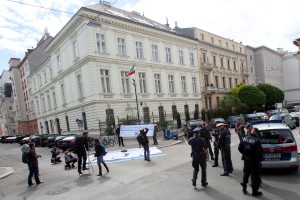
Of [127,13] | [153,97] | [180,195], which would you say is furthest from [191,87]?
[180,195]

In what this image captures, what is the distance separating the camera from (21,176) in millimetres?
12117

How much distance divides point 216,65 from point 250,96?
30.8 feet

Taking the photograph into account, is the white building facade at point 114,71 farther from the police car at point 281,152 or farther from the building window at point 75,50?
the police car at point 281,152

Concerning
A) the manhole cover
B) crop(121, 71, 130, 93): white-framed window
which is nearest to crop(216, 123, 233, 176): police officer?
the manhole cover

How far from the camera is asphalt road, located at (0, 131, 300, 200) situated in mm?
Result: 6793

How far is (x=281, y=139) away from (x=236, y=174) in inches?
73.5

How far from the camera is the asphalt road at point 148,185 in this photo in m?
6.79

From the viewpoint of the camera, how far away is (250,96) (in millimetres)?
42875

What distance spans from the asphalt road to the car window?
3.41ft

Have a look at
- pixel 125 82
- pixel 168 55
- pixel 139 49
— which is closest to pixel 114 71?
pixel 125 82

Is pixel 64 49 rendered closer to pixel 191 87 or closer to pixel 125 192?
pixel 191 87

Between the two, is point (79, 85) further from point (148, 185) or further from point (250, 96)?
point (250, 96)

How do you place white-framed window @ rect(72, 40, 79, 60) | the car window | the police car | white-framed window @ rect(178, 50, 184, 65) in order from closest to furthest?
the police car < the car window < white-framed window @ rect(72, 40, 79, 60) < white-framed window @ rect(178, 50, 184, 65)

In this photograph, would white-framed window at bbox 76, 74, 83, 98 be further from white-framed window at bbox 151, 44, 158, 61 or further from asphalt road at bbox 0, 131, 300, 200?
asphalt road at bbox 0, 131, 300, 200
